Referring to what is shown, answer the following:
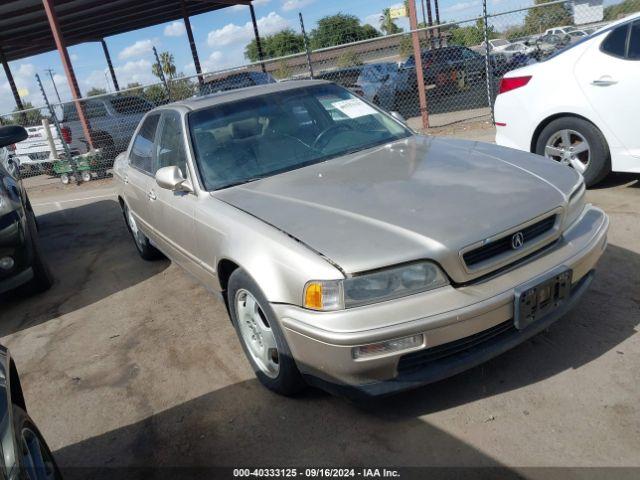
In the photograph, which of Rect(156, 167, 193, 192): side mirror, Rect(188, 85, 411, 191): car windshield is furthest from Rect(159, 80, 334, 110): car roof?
Rect(156, 167, 193, 192): side mirror

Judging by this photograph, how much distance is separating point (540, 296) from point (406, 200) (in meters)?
0.77

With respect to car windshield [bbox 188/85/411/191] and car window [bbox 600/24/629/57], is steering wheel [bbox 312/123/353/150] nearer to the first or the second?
car windshield [bbox 188/85/411/191]

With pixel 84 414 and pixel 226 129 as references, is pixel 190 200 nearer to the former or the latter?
pixel 226 129

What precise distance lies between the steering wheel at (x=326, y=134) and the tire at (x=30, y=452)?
7.70 feet

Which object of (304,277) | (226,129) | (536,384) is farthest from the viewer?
(226,129)

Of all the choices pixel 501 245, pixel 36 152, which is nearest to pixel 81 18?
pixel 36 152

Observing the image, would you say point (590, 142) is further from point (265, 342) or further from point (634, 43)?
point (265, 342)

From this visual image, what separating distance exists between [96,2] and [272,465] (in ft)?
56.6

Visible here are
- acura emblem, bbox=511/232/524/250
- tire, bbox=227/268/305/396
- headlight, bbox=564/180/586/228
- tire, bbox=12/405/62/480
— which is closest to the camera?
tire, bbox=12/405/62/480

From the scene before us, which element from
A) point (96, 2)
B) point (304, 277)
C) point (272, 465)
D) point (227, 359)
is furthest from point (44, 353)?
point (96, 2)

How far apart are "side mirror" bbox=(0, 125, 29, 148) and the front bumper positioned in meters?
3.86

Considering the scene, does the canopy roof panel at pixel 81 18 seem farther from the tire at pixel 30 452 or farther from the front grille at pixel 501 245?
the front grille at pixel 501 245

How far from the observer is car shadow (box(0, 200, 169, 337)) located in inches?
191

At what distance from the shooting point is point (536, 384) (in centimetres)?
262
